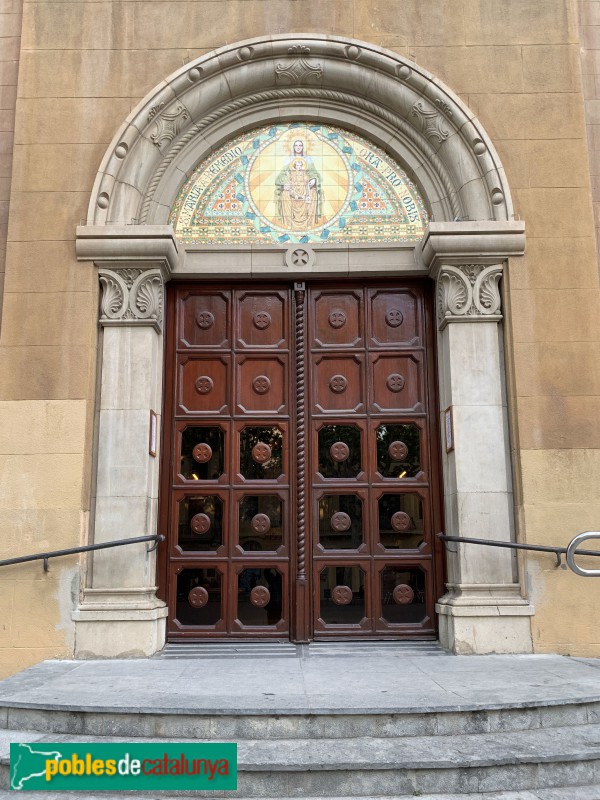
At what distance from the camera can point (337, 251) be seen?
25.3ft

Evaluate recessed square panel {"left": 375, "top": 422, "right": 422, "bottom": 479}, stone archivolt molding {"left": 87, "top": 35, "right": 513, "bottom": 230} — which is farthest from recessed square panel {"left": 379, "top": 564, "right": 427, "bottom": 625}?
stone archivolt molding {"left": 87, "top": 35, "right": 513, "bottom": 230}

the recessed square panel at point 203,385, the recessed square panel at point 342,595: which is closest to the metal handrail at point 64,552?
the recessed square panel at point 203,385

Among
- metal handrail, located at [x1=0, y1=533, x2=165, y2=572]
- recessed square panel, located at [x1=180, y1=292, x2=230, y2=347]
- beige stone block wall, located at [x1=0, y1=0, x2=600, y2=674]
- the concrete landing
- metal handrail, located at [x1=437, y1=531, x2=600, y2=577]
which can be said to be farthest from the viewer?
recessed square panel, located at [x1=180, y1=292, x2=230, y2=347]

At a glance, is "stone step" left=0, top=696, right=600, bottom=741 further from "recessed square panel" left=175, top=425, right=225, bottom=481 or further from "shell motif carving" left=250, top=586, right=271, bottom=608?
"recessed square panel" left=175, top=425, right=225, bottom=481

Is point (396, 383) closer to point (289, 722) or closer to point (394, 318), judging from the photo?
point (394, 318)

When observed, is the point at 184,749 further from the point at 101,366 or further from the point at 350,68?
the point at 350,68

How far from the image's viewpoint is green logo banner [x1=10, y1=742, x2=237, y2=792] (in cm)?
402

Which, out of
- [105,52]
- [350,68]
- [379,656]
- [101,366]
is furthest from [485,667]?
[105,52]

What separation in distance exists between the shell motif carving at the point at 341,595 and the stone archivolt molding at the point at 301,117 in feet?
13.2

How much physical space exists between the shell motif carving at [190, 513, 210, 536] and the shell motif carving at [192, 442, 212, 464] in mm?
575


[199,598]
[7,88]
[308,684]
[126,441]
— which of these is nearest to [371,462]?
[199,598]

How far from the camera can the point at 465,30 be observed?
779 cm

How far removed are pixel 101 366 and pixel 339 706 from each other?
417 centimetres

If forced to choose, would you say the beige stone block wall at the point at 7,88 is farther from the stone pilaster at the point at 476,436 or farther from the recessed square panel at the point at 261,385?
the stone pilaster at the point at 476,436
